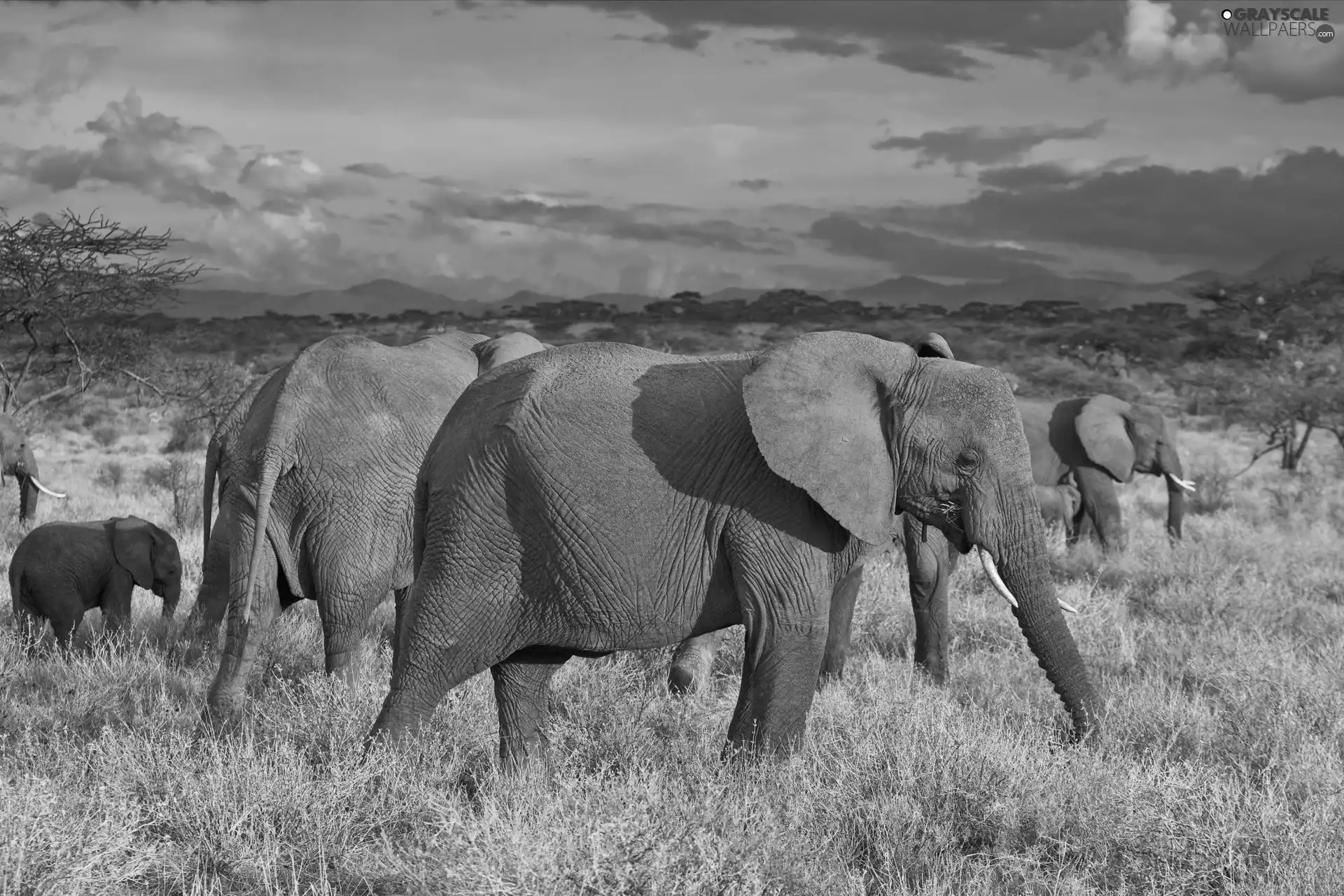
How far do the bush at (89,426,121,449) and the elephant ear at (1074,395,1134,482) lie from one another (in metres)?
19.7

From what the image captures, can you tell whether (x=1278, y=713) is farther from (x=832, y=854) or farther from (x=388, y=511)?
(x=388, y=511)

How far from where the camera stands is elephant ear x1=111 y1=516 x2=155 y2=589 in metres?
9.12

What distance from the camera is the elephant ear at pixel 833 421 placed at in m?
4.93

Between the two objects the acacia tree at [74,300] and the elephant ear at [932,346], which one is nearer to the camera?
the elephant ear at [932,346]

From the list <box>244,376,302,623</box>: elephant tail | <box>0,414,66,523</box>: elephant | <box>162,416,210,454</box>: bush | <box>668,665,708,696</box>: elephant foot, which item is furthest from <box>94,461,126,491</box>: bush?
<box>668,665,708,696</box>: elephant foot

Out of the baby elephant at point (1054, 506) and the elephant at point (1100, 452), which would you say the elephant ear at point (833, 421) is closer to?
the baby elephant at point (1054, 506)

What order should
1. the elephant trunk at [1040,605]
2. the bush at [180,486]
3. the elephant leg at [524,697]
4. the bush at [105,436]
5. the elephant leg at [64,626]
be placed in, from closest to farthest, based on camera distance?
the elephant trunk at [1040,605] < the elephant leg at [524,697] < the elephant leg at [64,626] < the bush at [180,486] < the bush at [105,436]

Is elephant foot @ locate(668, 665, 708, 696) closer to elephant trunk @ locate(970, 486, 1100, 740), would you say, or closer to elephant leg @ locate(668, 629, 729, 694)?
elephant leg @ locate(668, 629, 729, 694)

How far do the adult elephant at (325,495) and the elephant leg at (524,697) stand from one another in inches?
64.1

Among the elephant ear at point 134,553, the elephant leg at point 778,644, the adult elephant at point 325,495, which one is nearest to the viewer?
the elephant leg at point 778,644

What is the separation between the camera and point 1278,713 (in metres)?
6.80

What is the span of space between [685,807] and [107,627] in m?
5.79

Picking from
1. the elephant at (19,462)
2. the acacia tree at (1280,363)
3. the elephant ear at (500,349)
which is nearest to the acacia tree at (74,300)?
the elephant at (19,462)

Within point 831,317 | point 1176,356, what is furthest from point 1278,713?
point 831,317
